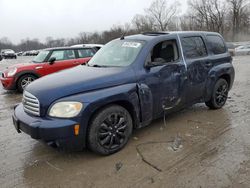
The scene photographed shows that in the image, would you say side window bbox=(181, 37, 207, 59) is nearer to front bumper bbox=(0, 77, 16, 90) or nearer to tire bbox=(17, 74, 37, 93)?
tire bbox=(17, 74, 37, 93)

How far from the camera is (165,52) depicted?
15.6 feet

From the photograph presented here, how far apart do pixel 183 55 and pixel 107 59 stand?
1.44m

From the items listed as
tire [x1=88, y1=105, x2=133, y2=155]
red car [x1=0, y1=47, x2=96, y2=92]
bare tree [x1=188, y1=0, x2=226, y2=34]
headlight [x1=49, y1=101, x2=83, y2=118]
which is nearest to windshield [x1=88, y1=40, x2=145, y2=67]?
tire [x1=88, y1=105, x2=133, y2=155]

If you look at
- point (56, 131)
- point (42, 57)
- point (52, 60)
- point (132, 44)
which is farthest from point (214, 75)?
point (42, 57)

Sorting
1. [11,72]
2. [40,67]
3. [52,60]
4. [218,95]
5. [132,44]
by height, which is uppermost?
[132,44]

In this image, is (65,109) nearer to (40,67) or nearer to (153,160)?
(153,160)

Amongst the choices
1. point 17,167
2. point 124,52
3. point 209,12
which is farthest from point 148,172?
point 209,12

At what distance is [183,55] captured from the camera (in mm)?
4930

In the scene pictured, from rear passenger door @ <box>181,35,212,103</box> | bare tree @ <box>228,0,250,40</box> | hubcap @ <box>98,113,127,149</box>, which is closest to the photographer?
hubcap @ <box>98,113,127,149</box>

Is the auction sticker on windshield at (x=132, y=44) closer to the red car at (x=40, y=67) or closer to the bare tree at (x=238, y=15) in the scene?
the red car at (x=40, y=67)

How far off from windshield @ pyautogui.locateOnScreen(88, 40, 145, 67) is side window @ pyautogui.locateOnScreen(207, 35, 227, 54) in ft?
6.40

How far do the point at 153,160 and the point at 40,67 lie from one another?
6802mm

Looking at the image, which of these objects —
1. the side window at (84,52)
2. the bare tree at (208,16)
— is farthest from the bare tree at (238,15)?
the side window at (84,52)

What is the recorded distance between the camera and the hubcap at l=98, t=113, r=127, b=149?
381cm
